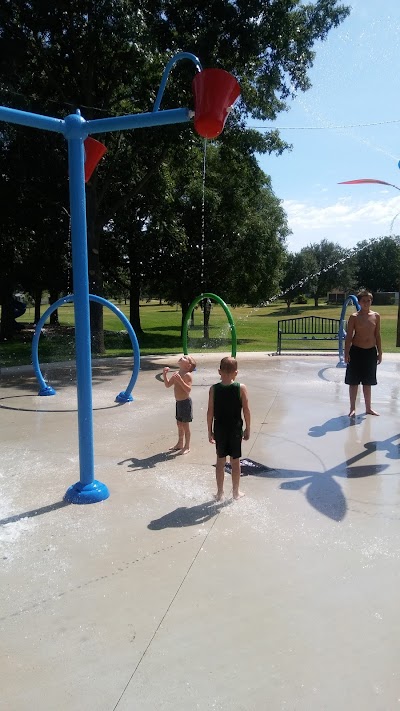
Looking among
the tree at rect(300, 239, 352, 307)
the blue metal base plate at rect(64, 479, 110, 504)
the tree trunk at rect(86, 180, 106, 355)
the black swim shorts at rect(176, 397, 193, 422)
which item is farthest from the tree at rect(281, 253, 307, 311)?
the blue metal base plate at rect(64, 479, 110, 504)

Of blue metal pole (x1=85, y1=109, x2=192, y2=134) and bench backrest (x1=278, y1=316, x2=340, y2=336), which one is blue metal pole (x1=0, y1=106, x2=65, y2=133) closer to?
blue metal pole (x1=85, y1=109, x2=192, y2=134)

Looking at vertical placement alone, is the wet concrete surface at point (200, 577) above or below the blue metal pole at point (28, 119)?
below

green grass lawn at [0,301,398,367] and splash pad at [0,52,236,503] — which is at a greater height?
splash pad at [0,52,236,503]

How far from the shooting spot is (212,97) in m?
3.91

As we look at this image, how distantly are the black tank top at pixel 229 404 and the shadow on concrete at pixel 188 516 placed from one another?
64 cm

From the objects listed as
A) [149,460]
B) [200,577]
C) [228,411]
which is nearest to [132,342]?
[149,460]

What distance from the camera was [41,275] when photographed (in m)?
23.6

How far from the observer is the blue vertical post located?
4320 mm

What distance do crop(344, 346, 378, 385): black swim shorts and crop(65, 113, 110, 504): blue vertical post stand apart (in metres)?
3.96

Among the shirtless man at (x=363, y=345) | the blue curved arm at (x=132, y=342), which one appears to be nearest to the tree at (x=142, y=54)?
the blue curved arm at (x=132, y=342)

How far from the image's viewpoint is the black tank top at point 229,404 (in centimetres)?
438

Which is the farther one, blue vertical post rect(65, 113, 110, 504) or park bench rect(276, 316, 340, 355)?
park bench rect(276, 316, 340, 355)

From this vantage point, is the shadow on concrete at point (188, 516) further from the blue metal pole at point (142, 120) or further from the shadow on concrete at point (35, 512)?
the blue metal pole at point (142, 120)

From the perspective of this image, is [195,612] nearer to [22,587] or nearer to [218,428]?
[22,587]
